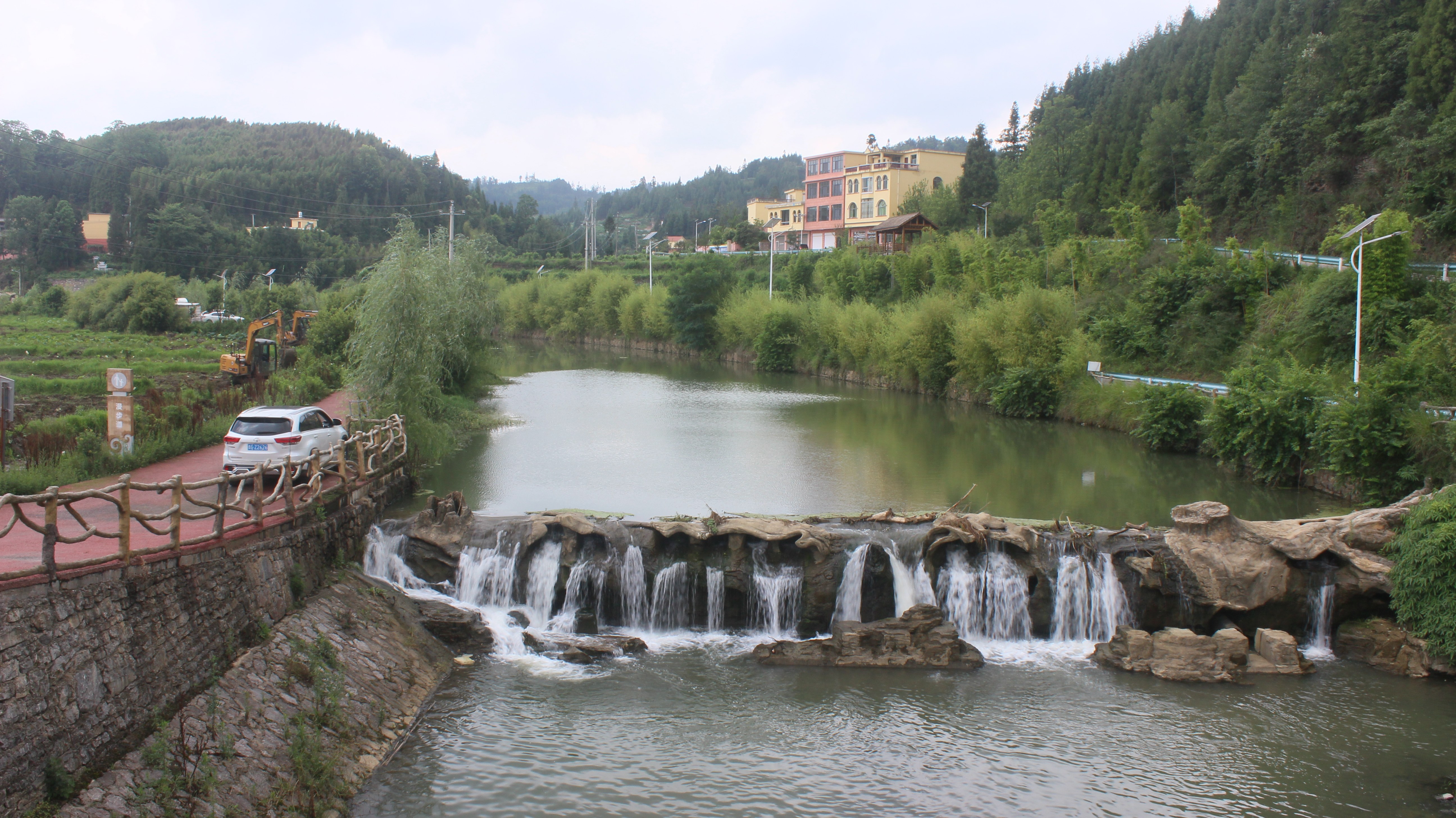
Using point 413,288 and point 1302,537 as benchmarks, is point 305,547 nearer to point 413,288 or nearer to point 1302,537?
point 413,288

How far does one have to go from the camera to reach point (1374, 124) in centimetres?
4456

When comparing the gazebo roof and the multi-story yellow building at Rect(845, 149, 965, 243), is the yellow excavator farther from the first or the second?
the multi-story yellow building at Rect(845, 149, 965, 243)

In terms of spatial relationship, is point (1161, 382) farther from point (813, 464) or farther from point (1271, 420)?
point (813, 464)

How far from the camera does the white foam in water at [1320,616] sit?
55.8ft

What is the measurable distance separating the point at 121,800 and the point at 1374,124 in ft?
174

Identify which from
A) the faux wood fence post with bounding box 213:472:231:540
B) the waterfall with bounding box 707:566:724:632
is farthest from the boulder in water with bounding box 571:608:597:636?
the faux wood fence post with bounding box 213:472:231:540

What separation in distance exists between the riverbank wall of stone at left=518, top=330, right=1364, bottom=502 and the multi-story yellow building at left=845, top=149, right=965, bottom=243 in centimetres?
2355

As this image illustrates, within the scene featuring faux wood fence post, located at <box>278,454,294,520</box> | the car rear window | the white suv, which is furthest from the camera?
the car rear window

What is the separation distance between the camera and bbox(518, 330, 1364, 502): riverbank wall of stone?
25844 mm

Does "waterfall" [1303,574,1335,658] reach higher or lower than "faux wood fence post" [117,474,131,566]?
lower

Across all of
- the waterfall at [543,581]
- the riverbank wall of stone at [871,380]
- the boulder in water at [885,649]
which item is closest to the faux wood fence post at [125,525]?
the waterfall at [543,581]

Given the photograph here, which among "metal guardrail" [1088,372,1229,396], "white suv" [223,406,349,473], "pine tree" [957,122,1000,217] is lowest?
"white suv" [223,406,349,473]

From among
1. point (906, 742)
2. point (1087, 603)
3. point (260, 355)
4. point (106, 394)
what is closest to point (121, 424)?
point (106, 394)

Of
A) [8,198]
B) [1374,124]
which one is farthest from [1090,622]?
[8,198]
